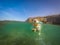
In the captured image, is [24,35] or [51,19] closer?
[24,35]

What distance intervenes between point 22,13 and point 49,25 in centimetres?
70

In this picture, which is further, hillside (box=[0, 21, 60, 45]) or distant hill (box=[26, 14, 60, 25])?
distant hill (box=[26, 14, 60, 25])

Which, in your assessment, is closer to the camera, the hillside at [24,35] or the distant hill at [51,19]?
the hillside at [24,35]

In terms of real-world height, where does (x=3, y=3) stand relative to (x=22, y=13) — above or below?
above

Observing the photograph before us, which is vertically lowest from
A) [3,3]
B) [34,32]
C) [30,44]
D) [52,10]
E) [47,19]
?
[30,44]

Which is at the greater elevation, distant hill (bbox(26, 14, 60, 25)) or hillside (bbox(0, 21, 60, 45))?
distant hill (bbox(26, 14, 60, 25))

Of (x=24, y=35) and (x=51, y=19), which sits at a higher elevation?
(x=51, y=19)

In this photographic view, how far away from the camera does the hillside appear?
2596 millimetres

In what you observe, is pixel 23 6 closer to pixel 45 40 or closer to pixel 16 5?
pixel 16 5

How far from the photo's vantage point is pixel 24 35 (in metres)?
2.69

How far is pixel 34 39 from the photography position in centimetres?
264

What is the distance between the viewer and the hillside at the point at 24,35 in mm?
2596

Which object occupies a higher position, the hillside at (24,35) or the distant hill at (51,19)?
the distant hill at (51,19)

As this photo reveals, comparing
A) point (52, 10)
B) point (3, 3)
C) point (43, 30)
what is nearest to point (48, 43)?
point (43, 30)
